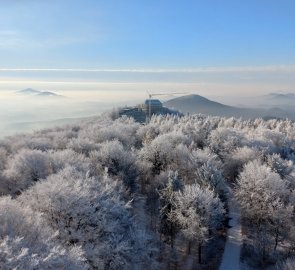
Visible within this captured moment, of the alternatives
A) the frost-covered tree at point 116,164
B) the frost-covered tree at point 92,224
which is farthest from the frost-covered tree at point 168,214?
the frost-covered tree at point 116,164

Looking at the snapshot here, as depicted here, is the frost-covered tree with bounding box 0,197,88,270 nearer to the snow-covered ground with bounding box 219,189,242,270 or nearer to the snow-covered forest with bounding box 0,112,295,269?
the snow-covered forest with bounding box 0,112,295,269

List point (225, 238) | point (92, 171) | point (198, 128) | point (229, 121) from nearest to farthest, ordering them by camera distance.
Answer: point (225, 238) → point (92, 171) → point (198, 128) → point (229, 121)

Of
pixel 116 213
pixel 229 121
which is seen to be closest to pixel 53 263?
pixel 116 213

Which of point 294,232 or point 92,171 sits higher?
point 92,171

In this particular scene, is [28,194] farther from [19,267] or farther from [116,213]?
[19,267]

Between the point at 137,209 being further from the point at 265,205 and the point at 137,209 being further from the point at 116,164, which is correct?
the point at 265,205

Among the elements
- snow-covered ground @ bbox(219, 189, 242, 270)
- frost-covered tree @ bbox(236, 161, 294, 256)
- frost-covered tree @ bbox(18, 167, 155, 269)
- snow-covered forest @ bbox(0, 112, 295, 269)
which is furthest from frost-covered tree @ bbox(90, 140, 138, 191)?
frost-covered tree @ bbox(18, 167, 155, 269)

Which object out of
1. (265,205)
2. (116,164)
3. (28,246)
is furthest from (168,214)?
(28,246)

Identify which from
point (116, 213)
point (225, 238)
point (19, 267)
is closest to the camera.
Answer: point (19, 267)

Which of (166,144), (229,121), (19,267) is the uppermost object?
(19,267)
